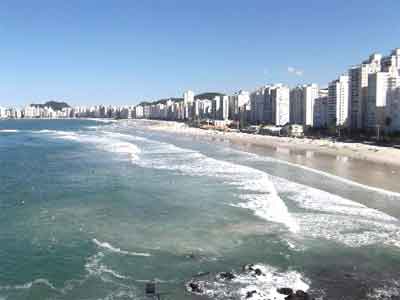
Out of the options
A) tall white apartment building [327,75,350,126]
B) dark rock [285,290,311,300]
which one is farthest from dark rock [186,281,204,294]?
tall white apartment building [327,75,350,126]

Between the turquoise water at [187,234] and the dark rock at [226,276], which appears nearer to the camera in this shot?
the turquoise water at [187,234]

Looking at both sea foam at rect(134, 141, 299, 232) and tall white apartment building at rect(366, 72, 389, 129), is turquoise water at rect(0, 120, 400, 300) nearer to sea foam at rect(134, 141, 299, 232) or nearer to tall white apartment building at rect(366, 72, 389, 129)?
sea foam at rect(134, 141, 299, 232)

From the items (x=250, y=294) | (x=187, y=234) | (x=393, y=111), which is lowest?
(x=250, y=294)

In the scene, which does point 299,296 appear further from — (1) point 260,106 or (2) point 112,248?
(1) point 260,106

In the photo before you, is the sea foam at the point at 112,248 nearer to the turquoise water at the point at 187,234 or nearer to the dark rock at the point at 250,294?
the turquoise water at the point at 187,234

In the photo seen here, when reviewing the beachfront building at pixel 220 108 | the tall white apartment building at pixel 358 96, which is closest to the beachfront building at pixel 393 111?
the tall white apartment building at pixel 358 96

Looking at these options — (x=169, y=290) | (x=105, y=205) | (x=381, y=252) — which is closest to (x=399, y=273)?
(x=381, y=252)

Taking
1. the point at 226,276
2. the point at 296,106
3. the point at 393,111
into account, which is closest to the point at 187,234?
the point at 226,276

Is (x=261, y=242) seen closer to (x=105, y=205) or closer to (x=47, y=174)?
(x=105, y=205)
